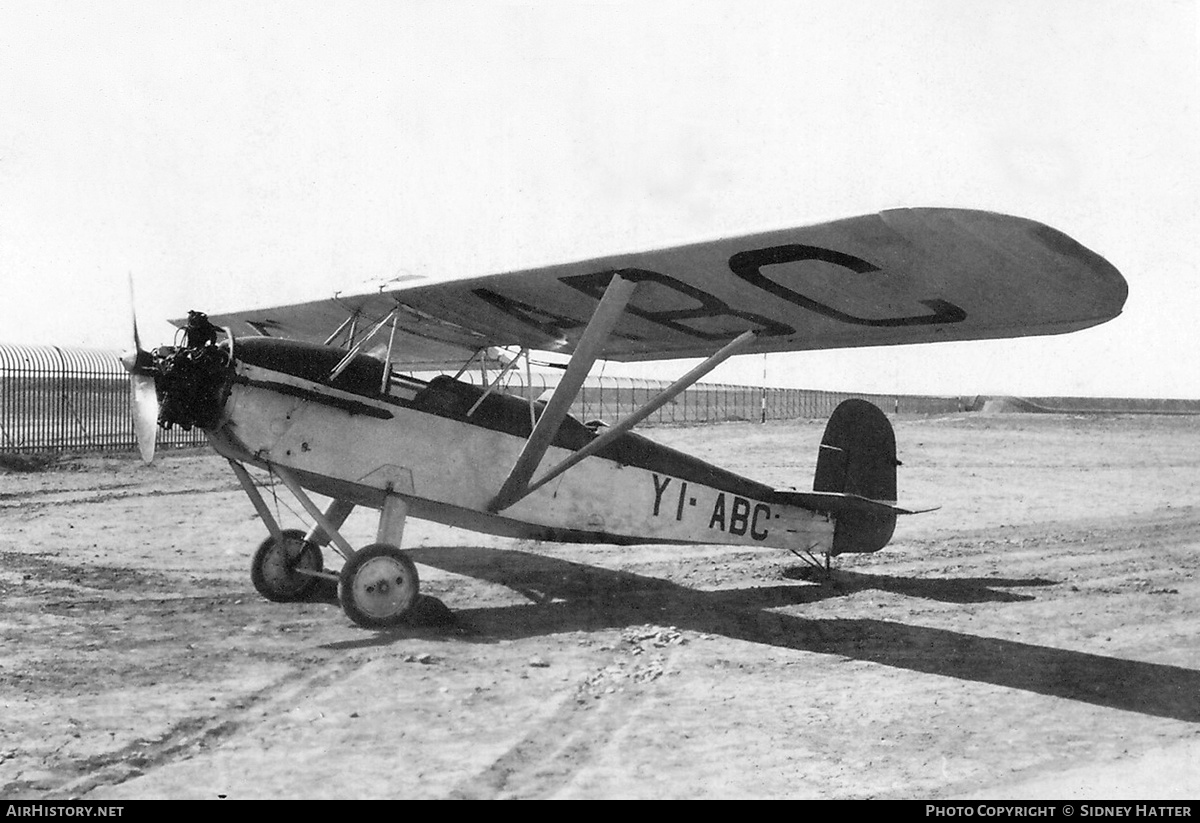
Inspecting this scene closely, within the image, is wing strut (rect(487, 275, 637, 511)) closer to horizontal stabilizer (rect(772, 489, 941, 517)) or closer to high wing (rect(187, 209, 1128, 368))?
high wing (rect(187, 209, 1128, 368))

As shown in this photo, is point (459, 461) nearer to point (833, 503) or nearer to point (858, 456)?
point (833, 503)

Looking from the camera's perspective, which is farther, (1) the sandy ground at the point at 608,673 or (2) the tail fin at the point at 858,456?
(2) the tail fin at the point at 858,456

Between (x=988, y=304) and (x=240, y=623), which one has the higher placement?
(x=988, y=304)

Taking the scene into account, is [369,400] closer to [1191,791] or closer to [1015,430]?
[1191,791]

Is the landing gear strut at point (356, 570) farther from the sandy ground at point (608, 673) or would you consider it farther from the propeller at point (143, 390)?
the propeller at point (143, 390)

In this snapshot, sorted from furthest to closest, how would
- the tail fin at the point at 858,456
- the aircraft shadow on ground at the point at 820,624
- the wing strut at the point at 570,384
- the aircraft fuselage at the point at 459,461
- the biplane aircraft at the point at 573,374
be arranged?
the tail fin at the point at 858,456, the aircraft fuselage at the point at 459,461, the wing strut at the point at 570,384, the aircraft shadow on ground at the point at 820,624, the biplane aircraft at the point at 573,374

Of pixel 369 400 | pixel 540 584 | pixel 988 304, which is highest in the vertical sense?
pixel 988 304

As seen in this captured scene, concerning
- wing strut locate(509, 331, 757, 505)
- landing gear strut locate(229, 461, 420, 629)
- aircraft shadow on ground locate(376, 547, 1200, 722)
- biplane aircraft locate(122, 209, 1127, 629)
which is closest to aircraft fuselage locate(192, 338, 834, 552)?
biplane aircraft locate(122, 209, 1127, 629)

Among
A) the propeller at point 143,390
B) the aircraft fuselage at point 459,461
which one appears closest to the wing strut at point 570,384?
the aircraft fuselage at point 459,461
